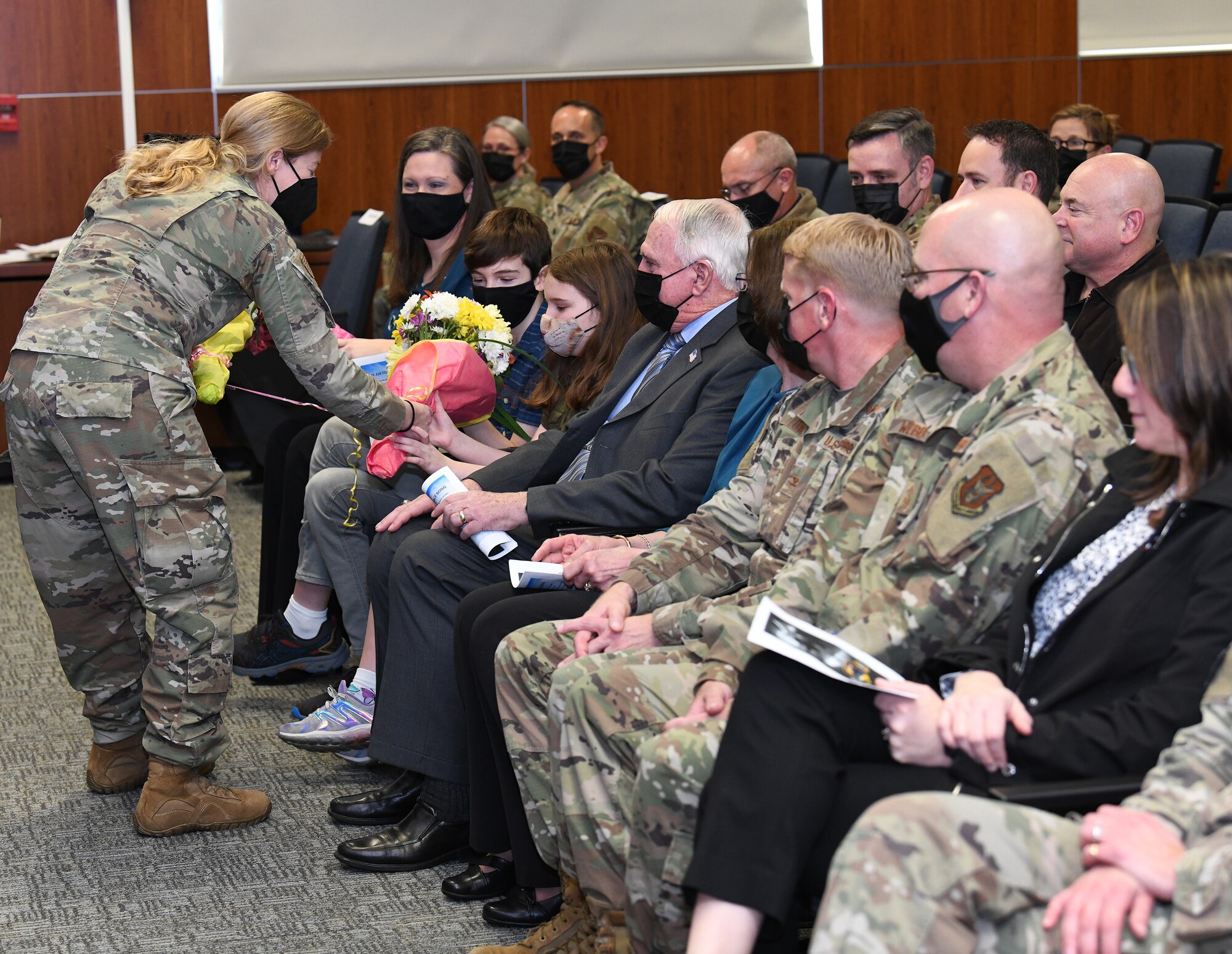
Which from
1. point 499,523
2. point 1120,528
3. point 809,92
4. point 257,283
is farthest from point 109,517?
point 809,92

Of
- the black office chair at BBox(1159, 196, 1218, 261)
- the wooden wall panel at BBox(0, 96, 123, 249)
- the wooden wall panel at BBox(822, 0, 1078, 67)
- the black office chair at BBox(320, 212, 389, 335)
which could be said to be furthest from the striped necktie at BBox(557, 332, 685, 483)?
the wooden wall panel at BBox(822, 0, 1078, 67)

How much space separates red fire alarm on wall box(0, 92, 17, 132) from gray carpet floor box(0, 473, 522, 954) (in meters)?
4.16

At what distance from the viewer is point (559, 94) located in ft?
24.6

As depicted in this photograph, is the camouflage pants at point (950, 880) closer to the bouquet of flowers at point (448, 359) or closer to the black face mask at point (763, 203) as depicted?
the bouquet of flowers at point (448, 359)

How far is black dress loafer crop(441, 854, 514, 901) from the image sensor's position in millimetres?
2387

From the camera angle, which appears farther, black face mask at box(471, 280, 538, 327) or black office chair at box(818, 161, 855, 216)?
black office chair at box(818, 161, 855, 216)

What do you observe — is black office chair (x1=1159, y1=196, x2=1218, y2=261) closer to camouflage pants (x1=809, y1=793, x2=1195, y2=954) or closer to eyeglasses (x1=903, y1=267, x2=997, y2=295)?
eyeglasses (x1=903, y1=267, x2=997, y2=295)

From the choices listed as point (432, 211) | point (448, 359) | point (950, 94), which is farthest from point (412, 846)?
point (950, 94)

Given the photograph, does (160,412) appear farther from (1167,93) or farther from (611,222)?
(1167,93)

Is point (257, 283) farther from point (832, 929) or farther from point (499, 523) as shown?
point (832, 929)

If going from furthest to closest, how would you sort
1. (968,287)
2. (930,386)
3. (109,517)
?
(109,517), (930,386), (968,287)

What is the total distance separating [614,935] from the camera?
1930 millimetres

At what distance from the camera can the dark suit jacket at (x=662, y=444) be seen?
2.54 m

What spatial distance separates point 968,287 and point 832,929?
2.96 feet
